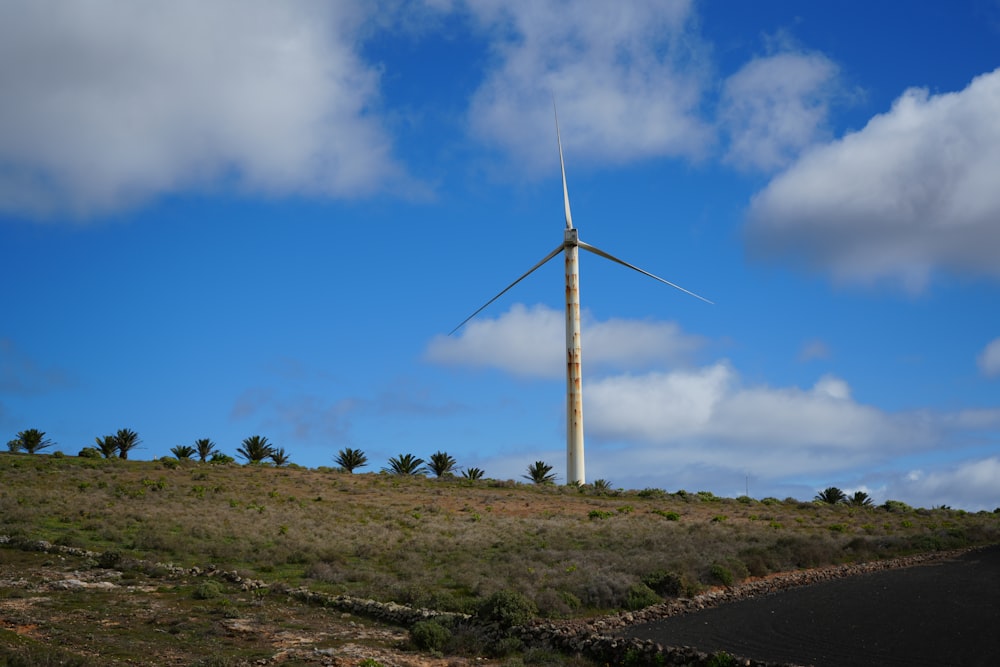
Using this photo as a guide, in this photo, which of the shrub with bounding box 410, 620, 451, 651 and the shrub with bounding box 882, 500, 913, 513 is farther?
the shrub with bounding box 882, 500, 913, 513

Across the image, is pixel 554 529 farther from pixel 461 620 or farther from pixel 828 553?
pixel 461 620

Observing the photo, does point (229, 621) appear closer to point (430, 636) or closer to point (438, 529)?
point (430, 636)

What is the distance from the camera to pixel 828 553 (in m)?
36.0

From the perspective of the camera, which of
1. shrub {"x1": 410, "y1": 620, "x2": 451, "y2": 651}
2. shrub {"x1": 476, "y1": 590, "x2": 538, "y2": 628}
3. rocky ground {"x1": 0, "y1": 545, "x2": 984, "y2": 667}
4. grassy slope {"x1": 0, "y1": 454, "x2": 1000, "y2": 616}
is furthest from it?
grassy slope {"x1": 0, "y1": 454, "x2": 1000, "y2": 616}

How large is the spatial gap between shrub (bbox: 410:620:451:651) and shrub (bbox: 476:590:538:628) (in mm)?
1558

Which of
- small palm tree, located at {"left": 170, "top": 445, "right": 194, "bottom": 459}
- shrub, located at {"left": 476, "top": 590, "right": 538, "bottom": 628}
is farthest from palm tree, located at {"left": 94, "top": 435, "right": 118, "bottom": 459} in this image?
shrub, located at {"left": 476, "top": 590, "right": 538, "bottom": 628}

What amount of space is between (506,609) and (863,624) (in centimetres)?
1002

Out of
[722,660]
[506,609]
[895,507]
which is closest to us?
[722,660]

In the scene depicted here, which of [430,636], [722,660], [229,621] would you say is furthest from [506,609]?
[229,621]

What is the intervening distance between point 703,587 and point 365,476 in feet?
154

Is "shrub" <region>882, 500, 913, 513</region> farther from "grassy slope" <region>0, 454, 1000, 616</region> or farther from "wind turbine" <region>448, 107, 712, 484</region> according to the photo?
"wind turbine" <region>448, 107, 712, 484</region>

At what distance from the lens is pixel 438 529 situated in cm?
4672

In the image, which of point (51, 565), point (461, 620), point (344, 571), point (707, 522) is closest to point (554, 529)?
point (707, 522)

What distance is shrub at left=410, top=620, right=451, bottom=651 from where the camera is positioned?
24.0 m
